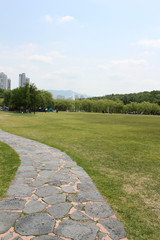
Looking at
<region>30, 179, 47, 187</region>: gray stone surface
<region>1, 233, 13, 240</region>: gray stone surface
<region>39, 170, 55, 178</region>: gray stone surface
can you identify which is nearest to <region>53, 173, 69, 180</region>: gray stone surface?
<region>39, 170, 55, 178</region>: gray stone surface

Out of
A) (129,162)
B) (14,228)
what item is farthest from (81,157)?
(14,228)

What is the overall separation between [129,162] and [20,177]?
4139 mm

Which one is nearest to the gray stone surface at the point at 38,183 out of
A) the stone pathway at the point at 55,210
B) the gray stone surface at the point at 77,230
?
the stone pathway at the point at 55,210

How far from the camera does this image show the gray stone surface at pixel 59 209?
313 centimetres

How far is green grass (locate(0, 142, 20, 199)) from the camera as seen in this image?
4301 millimetres

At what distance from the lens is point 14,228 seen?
276cm

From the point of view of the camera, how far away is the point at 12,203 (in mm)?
3477

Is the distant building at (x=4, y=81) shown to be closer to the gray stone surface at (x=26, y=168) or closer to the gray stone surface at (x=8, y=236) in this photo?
the gray stone surface at (x=26, y=168)

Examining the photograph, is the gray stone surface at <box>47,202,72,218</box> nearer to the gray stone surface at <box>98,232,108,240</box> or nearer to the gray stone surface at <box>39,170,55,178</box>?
the gray stone surface at <box>98,232,108,240</box>

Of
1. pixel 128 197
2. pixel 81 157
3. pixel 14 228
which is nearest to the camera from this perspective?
pixel 14 228

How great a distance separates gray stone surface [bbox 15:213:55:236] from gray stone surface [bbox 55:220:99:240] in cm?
18

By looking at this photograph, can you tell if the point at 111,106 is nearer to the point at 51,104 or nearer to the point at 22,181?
the point at 51,104

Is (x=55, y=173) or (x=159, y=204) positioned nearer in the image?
(x=159, y=204)

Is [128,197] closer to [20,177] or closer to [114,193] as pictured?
[114,193]
